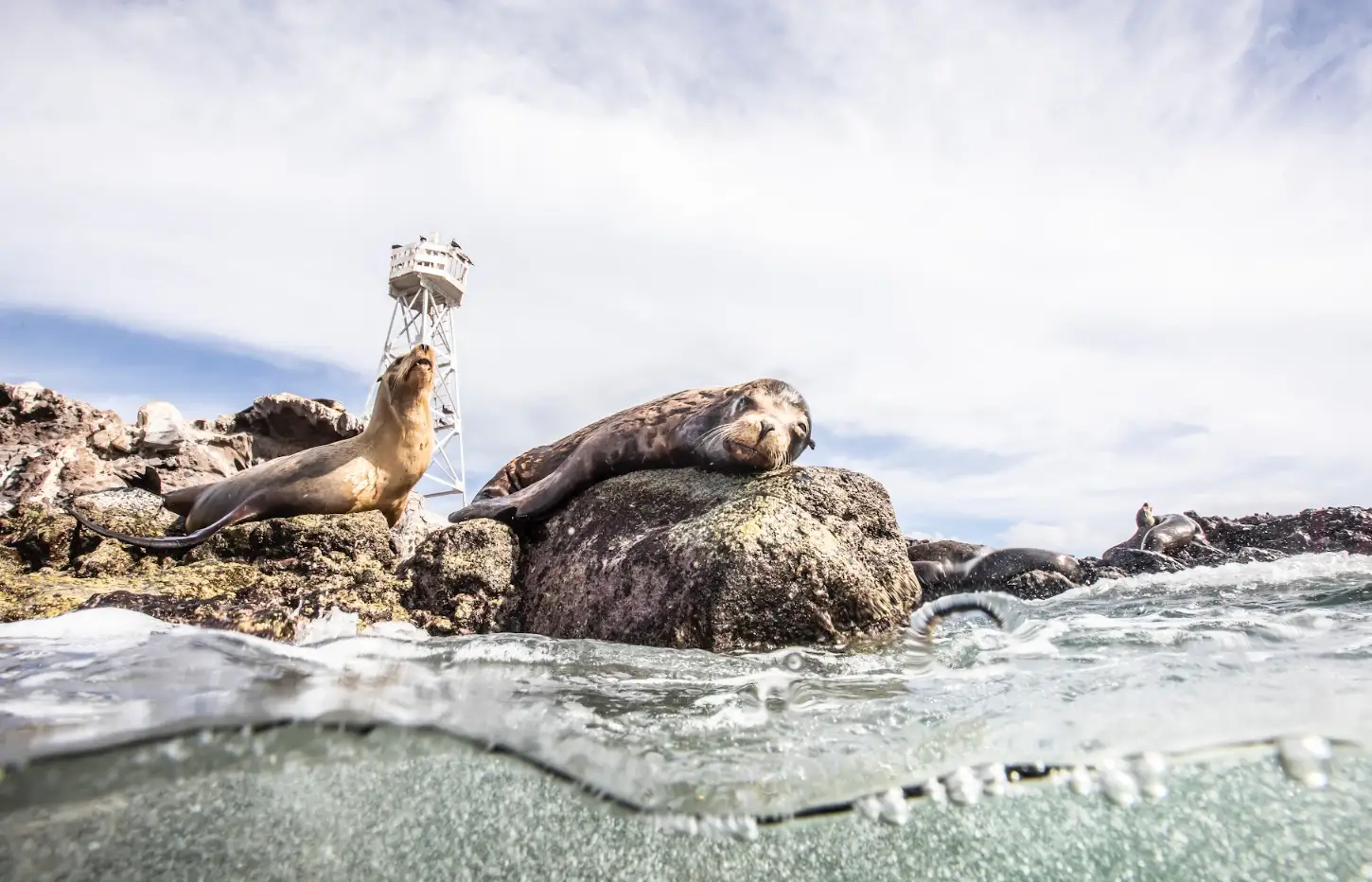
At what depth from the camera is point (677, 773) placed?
1.94 meters

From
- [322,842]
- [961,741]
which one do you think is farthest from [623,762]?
[961,741]

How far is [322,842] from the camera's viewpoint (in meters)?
1.78

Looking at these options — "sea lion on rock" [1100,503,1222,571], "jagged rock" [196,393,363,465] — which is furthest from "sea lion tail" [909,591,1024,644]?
"jagged rock" [196,393,363,465]

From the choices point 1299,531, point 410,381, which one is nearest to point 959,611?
point 410,381

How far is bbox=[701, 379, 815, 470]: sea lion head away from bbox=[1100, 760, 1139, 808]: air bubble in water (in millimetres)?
2894

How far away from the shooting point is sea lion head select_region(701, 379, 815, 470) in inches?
182

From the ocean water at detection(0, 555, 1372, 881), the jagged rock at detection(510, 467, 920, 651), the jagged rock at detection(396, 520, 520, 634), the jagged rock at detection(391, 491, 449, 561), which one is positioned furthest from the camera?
the jagged rock at detection(391, 491, 449, 561)

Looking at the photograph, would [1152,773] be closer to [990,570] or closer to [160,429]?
[990,570]

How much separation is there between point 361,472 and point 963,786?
5663 mm

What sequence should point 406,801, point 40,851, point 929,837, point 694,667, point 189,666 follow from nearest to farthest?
1. point 40,851
2. point 929,837
3. point 406,801
4. point 189,666
5. point 694,667

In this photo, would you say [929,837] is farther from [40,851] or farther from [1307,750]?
[40,851]

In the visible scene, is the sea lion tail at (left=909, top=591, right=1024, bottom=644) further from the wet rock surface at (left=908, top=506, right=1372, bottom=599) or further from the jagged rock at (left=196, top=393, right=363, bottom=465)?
the jagged rock at (left=196, top=393, right=363, bottom=465)

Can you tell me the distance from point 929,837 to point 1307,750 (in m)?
0.91

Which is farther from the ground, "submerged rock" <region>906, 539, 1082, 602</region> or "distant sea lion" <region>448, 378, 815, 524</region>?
"distant sea lion" <region>448, 378, 815, 524</region>
